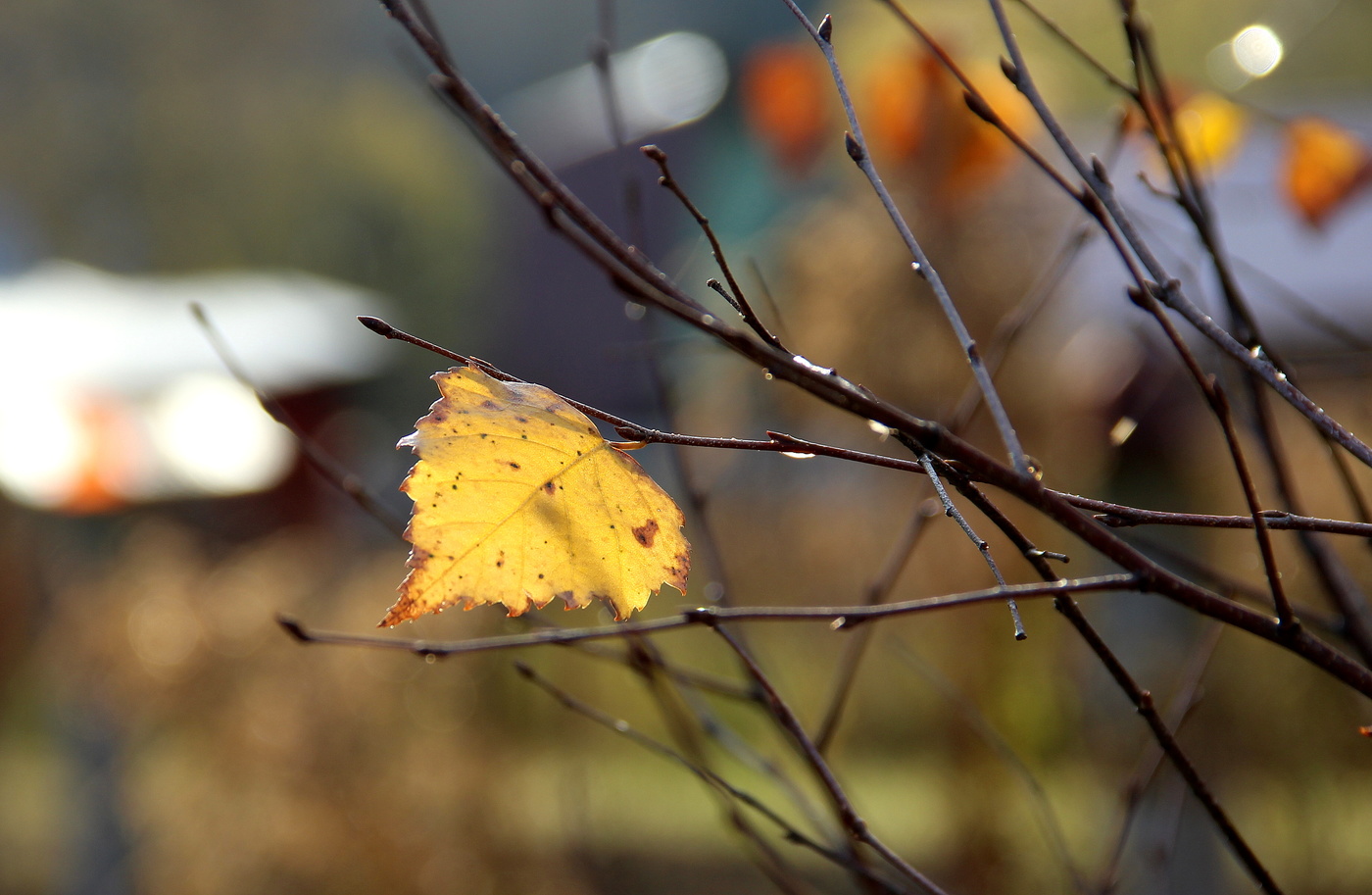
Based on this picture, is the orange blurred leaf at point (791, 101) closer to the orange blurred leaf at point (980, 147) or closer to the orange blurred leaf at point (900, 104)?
the orange blurred leaf at point (900, 104)

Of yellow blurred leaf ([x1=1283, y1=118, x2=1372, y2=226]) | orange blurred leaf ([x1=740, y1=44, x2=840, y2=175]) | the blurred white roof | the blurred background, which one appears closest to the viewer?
yellow blurred leaf ([x1=1283, y1=118, x2=1372, y2=226])

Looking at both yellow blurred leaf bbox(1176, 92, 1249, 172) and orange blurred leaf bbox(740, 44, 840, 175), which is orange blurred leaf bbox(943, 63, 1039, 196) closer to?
orange blurred leaf bbox(740, 44, 840, 175)

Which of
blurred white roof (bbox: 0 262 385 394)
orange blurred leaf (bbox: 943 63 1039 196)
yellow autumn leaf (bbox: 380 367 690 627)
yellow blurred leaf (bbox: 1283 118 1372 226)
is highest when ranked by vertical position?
yellow blurred leaf (bbox: 1283 118 1372 226)

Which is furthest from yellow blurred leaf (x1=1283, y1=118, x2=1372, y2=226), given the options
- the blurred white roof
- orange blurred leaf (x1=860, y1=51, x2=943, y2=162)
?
the blurred white roof

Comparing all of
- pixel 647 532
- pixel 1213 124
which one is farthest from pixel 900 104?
pixel 647 532

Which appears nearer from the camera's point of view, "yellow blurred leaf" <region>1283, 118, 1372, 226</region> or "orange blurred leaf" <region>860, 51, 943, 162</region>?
"yellow blurred leaf" <region>1283, 118, 1372, 226</region>

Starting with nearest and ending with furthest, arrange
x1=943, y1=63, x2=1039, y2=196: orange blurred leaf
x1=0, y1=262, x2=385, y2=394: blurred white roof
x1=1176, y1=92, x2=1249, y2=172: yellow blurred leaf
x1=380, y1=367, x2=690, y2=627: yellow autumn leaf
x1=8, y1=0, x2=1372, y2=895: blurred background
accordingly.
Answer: x1=380, y1=367, x2=690, y2=627: yellow autumn leaf → x1=1176, y1=92, x2=1249, y2=172: yellow blurred leaf → x1=8, y1=0, x2=1372, y2=895: blurred background → x1=943, y1=63, x2=1039, y2=196: orange blurred leaf → x1=0, y1=262, x2=385, y2=394: blurred white roof
